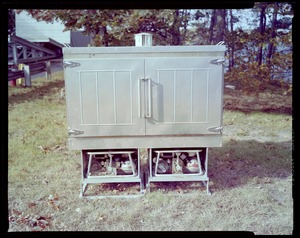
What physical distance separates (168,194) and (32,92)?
5120 millimetres

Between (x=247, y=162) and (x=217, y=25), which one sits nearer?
(x=247, y=162)

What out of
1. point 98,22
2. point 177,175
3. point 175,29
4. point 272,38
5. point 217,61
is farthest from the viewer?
point 175,29

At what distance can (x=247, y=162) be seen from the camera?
354 cm

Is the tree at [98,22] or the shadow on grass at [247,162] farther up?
the tree at [98,22]

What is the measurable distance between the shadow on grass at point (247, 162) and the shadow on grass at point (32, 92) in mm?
4170

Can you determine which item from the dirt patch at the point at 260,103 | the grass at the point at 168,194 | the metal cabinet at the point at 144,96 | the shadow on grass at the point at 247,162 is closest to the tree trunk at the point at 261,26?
the dirt patch at the point at 260,103

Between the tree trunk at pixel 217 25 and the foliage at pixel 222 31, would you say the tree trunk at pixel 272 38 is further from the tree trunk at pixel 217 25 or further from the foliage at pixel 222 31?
the tree trunk at pixel 217 25

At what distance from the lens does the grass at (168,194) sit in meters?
2.42

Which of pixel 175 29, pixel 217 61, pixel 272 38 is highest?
pixel 175 29

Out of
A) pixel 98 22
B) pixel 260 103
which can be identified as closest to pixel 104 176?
pixel 98 22

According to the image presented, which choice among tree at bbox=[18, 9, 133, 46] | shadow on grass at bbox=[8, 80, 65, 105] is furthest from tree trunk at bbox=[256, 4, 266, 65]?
shadow on grass at bbox=[8, 80, 65, 105]

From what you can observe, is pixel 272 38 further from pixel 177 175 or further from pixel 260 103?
pixel 177 175
